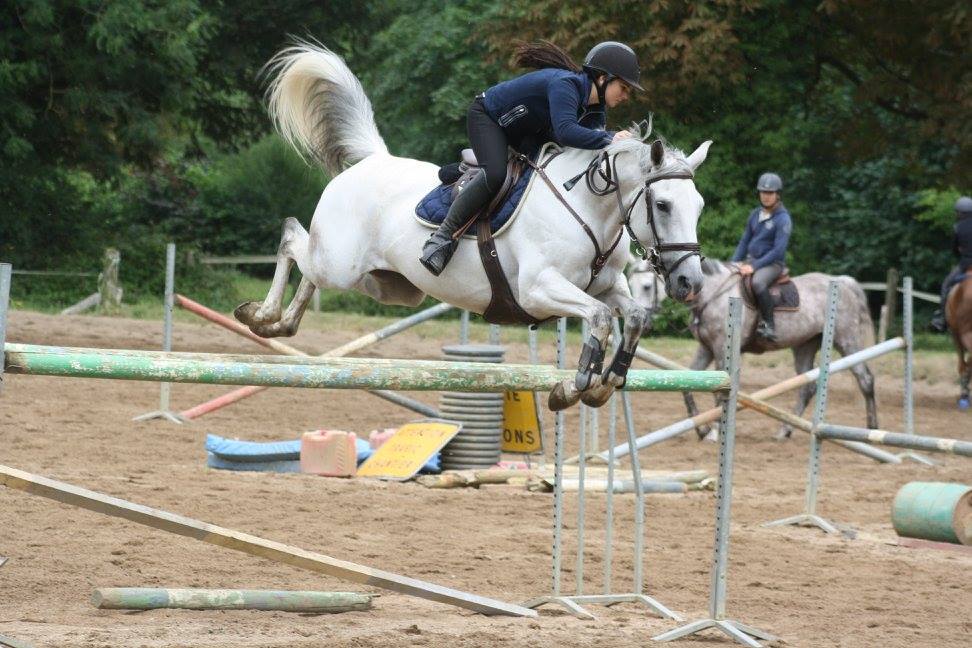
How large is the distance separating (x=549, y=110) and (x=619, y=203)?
0.50 meters

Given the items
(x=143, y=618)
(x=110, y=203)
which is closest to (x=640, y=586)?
(x=143, y=618)

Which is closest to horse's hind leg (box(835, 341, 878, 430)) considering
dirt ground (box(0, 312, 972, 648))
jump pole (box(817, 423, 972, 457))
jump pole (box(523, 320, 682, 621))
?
dirt ground (box(0, 312, 972, 648))

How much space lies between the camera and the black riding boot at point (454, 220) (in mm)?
5434

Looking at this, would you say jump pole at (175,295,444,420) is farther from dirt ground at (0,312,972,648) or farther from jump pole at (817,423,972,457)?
jump pole at (817,423,972,457)

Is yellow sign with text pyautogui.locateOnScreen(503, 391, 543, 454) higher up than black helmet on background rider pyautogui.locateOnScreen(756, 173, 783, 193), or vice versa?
black helmet on background rider pyautogui.locateOnScreen(756, 173, 783, 193)

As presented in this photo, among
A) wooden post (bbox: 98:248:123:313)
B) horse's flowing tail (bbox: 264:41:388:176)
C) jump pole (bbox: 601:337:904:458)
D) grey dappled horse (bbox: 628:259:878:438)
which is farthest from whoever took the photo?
wooden post (bbox: 98:248:123:313)

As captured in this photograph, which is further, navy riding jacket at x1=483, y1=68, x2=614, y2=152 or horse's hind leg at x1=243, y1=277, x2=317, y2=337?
horse's hind leg at x1=243, y1=277, x2=317, y2=337

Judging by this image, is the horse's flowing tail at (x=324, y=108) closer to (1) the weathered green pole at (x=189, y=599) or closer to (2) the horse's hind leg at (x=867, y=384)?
(1) the weathered green pole at (x=189, y=599)

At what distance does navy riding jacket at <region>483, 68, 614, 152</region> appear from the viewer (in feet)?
17.5

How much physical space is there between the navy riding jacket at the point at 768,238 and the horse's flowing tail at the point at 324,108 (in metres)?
6.28

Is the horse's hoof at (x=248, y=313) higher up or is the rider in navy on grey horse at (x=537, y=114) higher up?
the rider in navy on grey horse at (x=537, y=114)

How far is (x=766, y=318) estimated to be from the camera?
12.3 meters

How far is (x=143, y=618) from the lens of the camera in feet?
17.6

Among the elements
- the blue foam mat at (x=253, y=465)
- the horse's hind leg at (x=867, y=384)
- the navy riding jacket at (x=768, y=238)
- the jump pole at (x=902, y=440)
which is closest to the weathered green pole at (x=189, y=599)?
the jump pole at (x=902, y=440)
